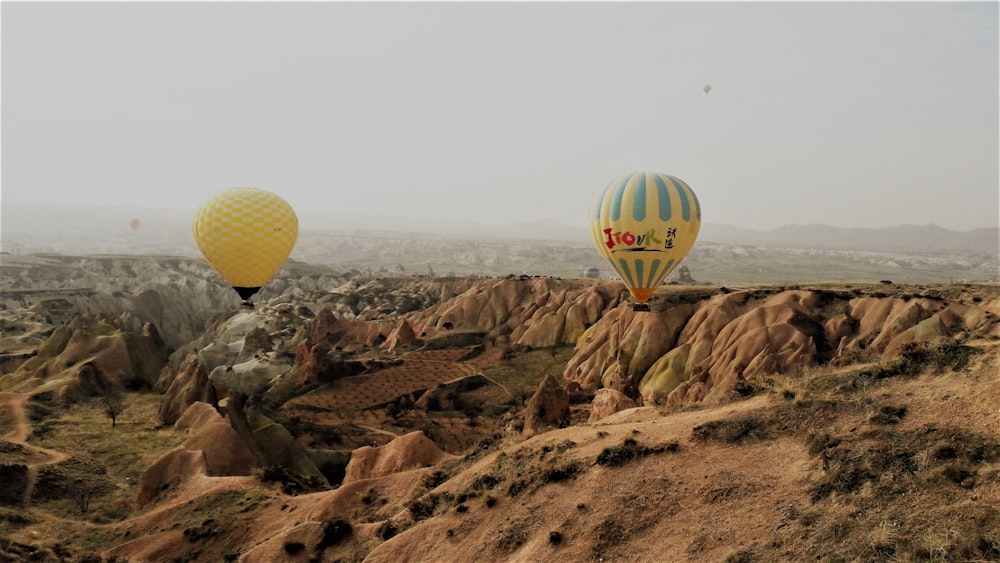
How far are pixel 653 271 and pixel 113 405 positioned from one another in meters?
44.7

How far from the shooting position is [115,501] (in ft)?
94.1

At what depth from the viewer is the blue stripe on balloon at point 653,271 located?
38.3m

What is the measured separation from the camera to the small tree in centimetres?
4241

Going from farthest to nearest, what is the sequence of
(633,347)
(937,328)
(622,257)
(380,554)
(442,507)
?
1. (633,347)
2. (937,328)
3. (622,257)
4. (442,507)
5. (380,554)

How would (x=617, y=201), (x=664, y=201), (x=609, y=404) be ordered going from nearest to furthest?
1. (x=609, y=404)
2. (x=664, y=201)
3. (x=617, y=201)

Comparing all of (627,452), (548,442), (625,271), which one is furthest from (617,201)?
(627,452)

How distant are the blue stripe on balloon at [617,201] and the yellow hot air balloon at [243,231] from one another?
24.1 meters

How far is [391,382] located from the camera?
61.2m

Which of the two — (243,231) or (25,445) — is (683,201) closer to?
(243,231)

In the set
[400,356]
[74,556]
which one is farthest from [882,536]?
[400,356]

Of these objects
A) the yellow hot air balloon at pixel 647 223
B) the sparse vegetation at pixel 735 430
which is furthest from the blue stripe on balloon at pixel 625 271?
the sparse vegetation at pixel 735 430

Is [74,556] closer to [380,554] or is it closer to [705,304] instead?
[380,554]

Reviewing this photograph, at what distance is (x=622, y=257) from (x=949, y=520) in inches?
1102

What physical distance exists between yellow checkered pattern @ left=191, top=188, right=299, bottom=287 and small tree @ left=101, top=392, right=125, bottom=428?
13923 millimetres
